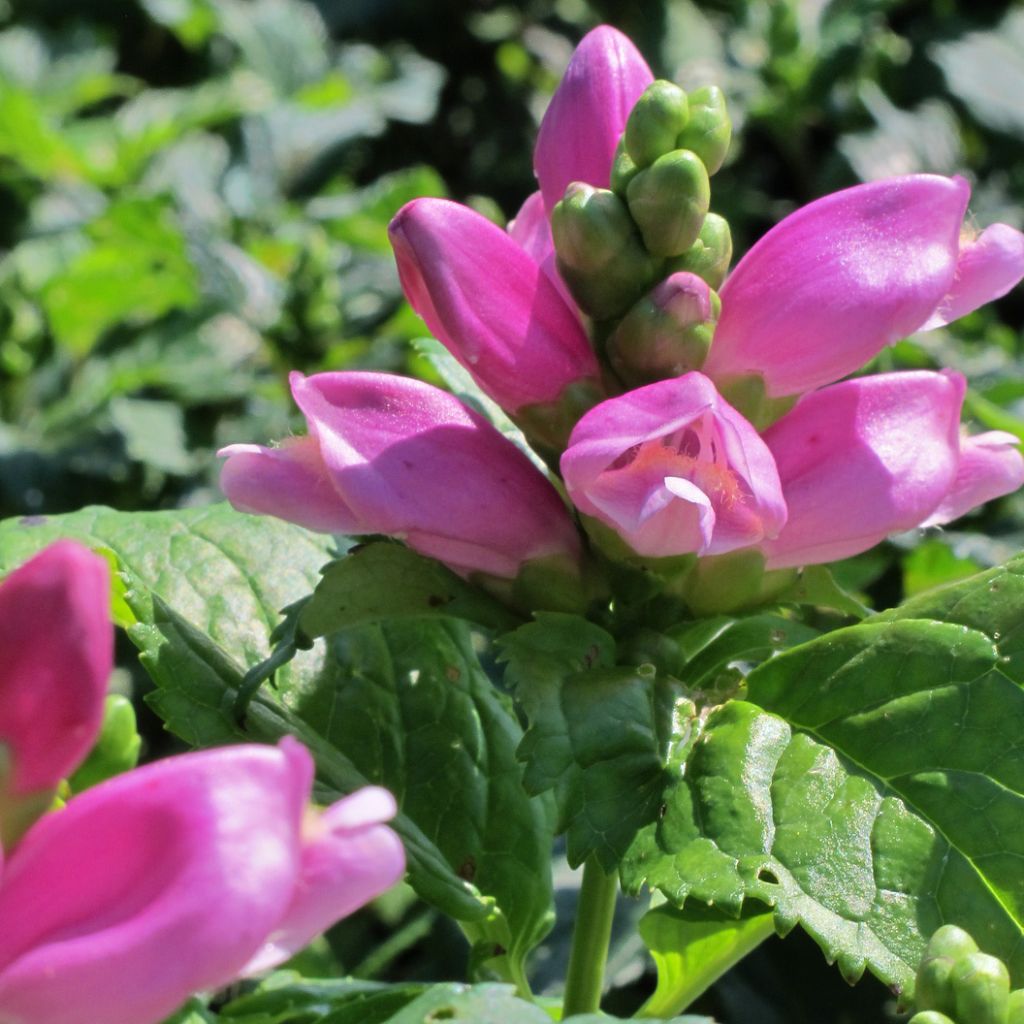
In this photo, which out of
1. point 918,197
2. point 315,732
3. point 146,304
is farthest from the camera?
point 146,304

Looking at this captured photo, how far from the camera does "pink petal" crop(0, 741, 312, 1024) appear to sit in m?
0.47

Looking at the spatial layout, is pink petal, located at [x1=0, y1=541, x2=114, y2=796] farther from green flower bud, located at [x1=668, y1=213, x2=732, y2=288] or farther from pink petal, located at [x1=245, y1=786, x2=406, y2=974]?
green flower bud, located at [x1=668, y1=213, x2=732, y2=288]

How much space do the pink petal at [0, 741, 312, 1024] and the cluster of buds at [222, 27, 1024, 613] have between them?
29cm

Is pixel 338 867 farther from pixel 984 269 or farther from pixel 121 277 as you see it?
pixel 121 277

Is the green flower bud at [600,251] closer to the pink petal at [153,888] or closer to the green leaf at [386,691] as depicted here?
the green leaf at [386,691]

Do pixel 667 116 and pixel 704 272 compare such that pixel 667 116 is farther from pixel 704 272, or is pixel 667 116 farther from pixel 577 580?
pixel 577 580

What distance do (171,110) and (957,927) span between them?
2.19 m

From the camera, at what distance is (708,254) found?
0.82 meters

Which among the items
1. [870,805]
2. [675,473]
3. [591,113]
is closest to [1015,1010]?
[870,805]

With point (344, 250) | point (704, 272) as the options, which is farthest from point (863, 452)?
point (344, 250)

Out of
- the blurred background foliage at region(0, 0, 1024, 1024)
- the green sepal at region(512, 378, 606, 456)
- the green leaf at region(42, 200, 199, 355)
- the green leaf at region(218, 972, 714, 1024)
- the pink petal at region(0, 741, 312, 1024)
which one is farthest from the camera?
the green leaf at region(42, 200, 199, 355)

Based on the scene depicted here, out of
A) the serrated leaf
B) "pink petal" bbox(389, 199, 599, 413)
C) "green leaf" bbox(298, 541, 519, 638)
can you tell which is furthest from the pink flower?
the serrated leaf

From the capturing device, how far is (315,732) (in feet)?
3.06

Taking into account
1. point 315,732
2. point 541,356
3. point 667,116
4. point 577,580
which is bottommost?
point 315,732
